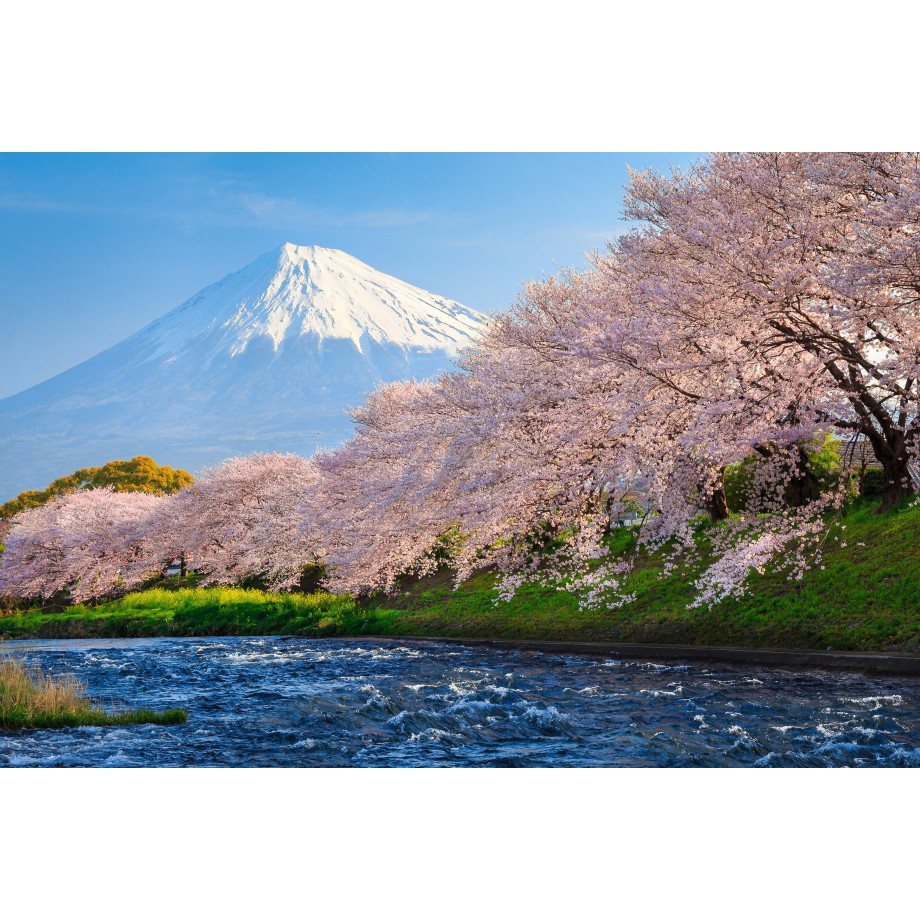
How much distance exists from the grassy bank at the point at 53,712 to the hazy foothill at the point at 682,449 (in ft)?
16.7

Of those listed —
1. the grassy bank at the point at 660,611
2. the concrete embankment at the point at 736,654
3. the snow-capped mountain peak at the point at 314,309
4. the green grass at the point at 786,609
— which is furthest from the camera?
the snow-capped mountain peak at the point at 314,309

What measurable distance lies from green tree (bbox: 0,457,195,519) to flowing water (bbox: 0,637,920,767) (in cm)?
4125

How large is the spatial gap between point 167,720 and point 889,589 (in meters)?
9.52

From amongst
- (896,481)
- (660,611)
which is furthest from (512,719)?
(896,481)

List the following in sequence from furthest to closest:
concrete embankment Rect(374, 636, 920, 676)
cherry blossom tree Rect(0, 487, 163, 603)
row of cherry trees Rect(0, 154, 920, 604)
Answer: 1. cherry blossom tree Rect(0, 487, 163, 603)
2. concrete embankment Rect(374, 636, 920, 676)
3. row of cherry trees Rect(0, 154, 920, 604)

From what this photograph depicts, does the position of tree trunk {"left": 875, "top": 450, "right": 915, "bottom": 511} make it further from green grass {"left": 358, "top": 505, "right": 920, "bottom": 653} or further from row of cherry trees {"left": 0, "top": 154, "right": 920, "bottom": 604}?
green grass {"left": 358, "top": 505, "right": 920, "bottom": 653}

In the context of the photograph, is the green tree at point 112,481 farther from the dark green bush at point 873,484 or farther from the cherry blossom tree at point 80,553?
the dark green bush at point 873,484

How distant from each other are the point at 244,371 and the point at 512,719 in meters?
148

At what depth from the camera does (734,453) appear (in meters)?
9.12

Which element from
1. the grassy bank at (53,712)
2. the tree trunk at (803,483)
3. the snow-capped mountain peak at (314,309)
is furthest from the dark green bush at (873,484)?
the snow-capped mountain peak at (314,309)

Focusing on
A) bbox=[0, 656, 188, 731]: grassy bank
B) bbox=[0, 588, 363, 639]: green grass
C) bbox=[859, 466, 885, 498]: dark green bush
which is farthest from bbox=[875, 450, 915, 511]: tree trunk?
bbox=[0, 588, 363, 639]: green grass

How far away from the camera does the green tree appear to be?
168ft

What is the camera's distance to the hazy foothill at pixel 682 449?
907cm

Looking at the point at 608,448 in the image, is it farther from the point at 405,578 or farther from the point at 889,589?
the point at 405,578
